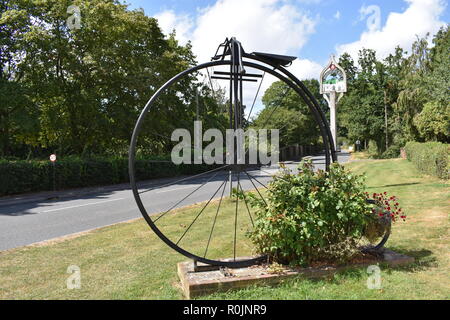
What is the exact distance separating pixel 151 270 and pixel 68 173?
1542 cm

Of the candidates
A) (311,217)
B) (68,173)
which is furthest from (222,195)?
(68,173)

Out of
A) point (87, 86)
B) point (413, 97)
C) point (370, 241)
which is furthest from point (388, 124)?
point (370, 241)

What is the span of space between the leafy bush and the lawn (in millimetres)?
360

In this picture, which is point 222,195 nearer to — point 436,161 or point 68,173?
point 436,161

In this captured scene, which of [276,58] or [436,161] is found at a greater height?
[276,58]

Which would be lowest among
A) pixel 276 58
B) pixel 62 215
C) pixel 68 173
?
pixel 62 215

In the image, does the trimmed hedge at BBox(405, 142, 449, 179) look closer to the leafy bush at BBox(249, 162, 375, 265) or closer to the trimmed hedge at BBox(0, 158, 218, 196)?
the trimmed hedge at BBox(0, 158, 218, 196)

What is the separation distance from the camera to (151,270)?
4.82m

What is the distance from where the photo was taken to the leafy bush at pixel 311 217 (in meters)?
4.07

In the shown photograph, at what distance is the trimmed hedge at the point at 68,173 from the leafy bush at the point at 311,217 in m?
9.68

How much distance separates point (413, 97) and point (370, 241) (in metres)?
30.6
